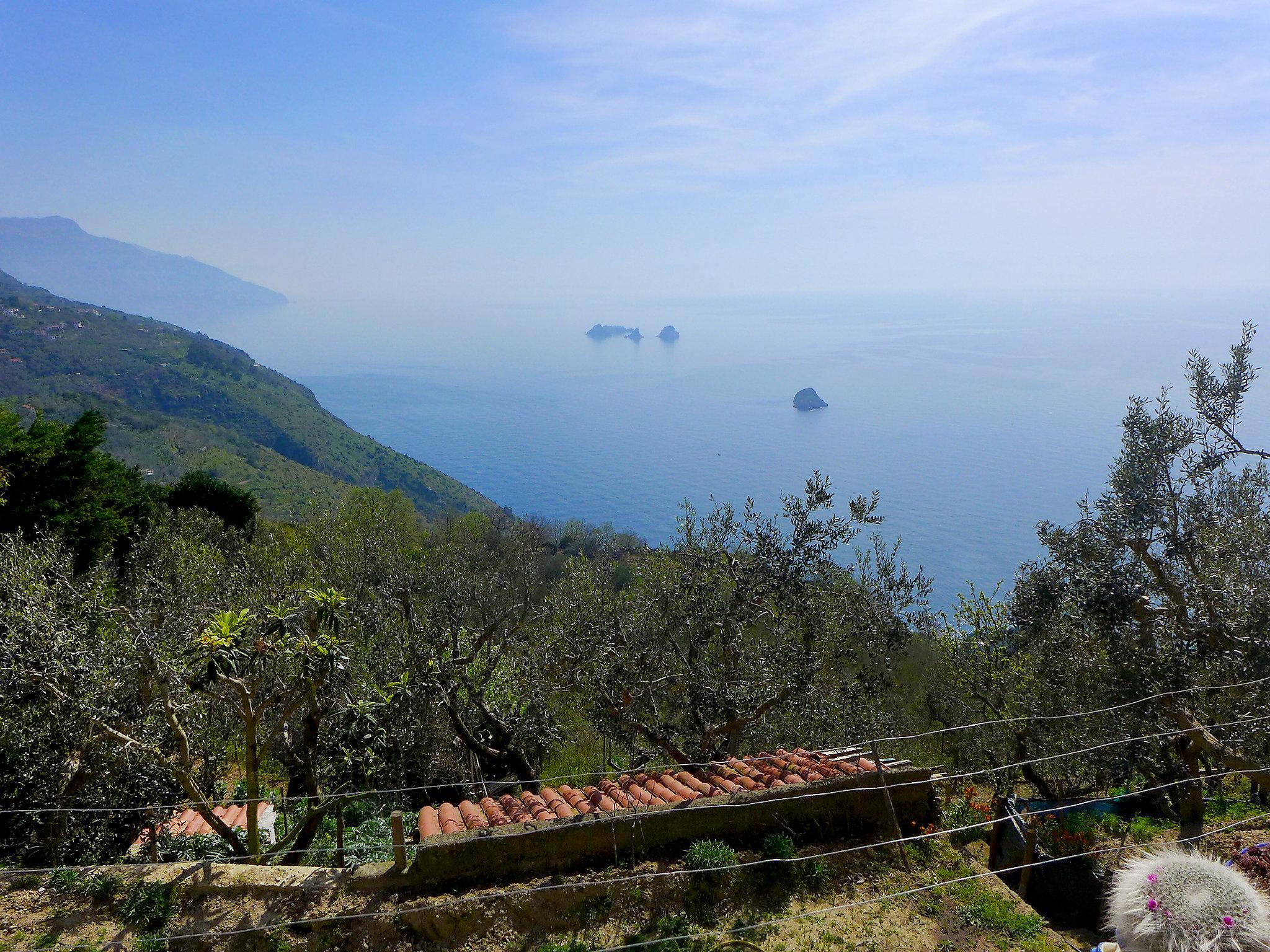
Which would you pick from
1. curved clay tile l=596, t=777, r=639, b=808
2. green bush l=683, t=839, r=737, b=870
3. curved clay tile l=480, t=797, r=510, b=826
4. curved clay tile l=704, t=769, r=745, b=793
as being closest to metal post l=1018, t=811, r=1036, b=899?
curved clay tile l=704, t=769, r=745, b=793

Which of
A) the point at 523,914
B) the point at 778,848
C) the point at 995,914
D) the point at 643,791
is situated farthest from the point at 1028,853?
the point at 523,914

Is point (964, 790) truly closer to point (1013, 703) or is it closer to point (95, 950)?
point (1013, 703)

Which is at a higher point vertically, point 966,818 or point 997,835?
point 966,818

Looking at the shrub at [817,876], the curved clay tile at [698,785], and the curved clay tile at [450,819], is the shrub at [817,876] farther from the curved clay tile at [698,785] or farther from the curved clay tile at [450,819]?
the curved clay tile at [450,819]

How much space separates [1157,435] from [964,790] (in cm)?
722

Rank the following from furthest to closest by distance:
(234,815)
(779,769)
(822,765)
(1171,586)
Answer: (234,815) → (1171,586) → (779,769) → (822,765)

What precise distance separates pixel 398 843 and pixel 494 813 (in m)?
1.44

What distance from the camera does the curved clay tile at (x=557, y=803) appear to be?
9062 millimetres

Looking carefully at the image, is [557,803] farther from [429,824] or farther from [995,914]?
[995,914]

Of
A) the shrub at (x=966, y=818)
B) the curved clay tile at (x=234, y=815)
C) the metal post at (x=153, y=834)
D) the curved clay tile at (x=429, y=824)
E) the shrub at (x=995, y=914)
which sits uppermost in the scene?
the curved clay tile at (x=429, y=824)

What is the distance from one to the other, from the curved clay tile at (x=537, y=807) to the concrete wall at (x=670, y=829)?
1.06ft

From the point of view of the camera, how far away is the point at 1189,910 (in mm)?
6066

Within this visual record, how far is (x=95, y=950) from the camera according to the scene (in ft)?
25.3

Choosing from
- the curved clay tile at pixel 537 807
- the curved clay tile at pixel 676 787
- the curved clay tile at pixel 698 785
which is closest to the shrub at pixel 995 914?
the curved clay tile at pixel 698 785
